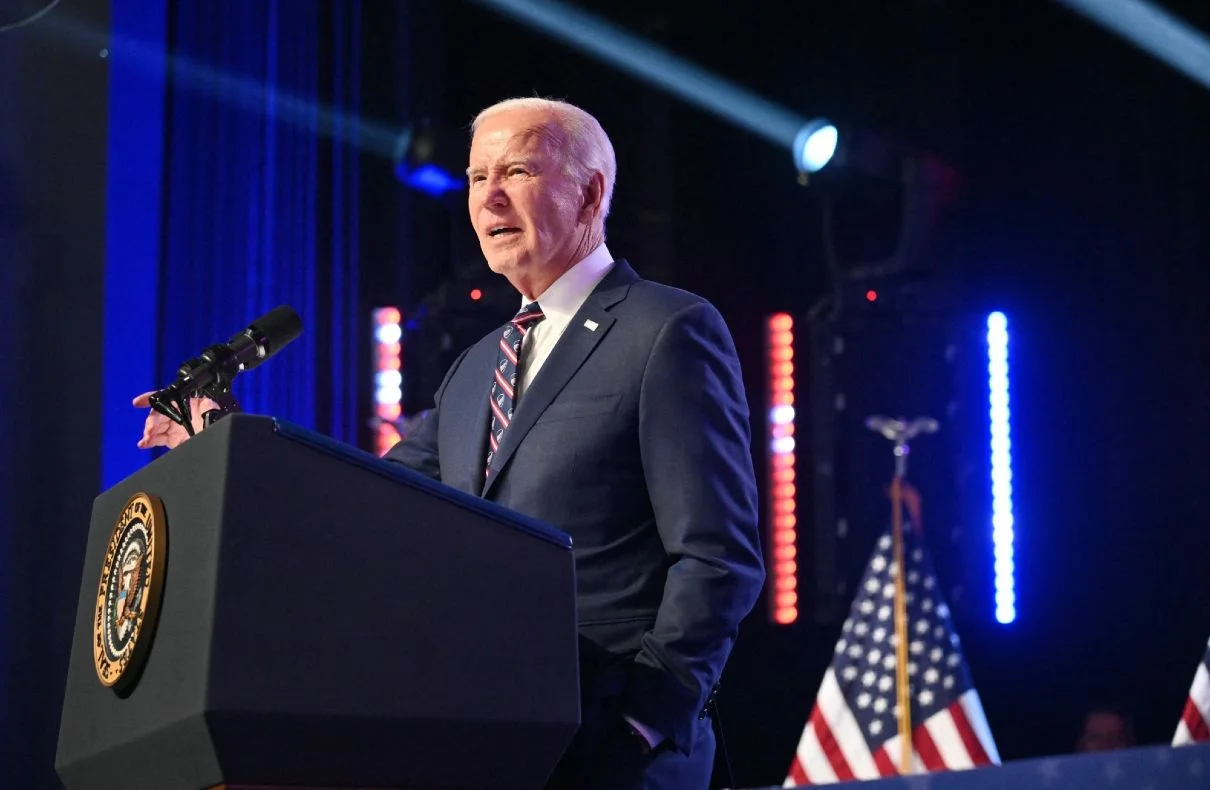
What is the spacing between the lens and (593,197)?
1926 mm

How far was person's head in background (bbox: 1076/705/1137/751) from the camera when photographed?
5598 millimetres

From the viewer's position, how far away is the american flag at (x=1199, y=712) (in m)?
5.12

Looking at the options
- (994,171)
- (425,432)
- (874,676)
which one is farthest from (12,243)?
(994,171)

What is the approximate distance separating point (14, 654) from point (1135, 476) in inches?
194

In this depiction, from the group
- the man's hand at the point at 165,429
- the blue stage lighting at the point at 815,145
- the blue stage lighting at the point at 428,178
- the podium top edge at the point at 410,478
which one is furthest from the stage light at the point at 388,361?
the podium top edge at the point at 410,478

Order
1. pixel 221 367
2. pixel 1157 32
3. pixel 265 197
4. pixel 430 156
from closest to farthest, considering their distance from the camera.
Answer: pixel 221 367 → pixel 265 197 → pixel 430 156 → pixel 1157 32

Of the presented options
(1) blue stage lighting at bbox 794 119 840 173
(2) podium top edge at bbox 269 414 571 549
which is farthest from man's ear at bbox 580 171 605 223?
(1) blue stage lighting at bbox 794 119 840 173

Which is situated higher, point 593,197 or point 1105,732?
point 593,197

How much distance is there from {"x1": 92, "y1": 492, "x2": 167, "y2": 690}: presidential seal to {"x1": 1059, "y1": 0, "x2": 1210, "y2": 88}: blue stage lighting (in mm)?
6202

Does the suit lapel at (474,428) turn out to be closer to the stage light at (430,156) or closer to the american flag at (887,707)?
the stage light at (430,156)

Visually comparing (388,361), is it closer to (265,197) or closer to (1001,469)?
(265,197)

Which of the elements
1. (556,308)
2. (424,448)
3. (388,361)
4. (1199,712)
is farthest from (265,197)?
(1199,712)

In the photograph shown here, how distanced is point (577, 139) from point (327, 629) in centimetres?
94

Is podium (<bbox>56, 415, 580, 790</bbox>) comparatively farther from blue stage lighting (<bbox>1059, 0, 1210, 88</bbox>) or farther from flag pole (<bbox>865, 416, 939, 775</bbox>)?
blue stage lighting (<bbox>1059, 0, 1210, 88</bbox>)
